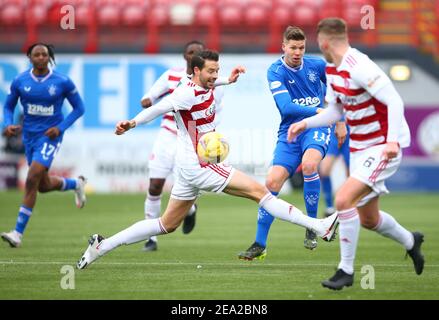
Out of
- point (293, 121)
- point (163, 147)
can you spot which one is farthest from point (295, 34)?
point (163, 147)

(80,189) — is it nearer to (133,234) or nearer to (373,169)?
(133,234)

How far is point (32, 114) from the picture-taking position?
12.6 metres

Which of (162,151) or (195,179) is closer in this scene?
(195,179)

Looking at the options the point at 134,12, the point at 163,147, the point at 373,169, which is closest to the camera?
the point at 373,169

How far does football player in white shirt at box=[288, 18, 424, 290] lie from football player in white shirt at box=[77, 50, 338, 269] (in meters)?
1.17

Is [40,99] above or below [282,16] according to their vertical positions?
above

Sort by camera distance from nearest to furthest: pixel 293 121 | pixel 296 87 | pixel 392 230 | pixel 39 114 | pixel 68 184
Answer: pixel 392 230
pixel 293 121
pixel 296 87
pixel 39 114
pixel 68 184

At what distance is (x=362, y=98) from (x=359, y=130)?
0.92 feet

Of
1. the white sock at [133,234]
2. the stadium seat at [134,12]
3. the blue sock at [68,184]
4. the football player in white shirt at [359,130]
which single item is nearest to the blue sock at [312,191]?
the white sock at [133,234]

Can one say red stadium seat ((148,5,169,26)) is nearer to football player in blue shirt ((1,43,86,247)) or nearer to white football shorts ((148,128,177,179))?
football player in blue shirt ((1,43,86,247))

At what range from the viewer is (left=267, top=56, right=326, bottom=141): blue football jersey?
1033 cm

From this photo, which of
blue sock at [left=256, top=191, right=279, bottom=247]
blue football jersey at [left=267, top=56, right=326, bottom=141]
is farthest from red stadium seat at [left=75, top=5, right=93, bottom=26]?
blue sock at [left=256, top=191, right=279, bottom=247]

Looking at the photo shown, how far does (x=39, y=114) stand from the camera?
12555mm
